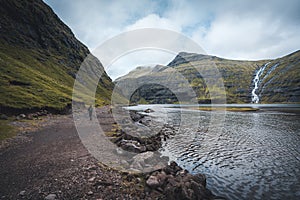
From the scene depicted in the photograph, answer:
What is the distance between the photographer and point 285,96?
176 m

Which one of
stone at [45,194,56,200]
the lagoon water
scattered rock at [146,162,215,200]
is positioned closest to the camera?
stone at [45,194,56,200]

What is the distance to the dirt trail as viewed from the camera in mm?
8531

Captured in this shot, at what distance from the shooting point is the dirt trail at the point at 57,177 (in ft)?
28.0

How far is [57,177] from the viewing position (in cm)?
1020

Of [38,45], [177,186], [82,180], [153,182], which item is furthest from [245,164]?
[38,45]

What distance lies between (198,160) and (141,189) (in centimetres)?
900

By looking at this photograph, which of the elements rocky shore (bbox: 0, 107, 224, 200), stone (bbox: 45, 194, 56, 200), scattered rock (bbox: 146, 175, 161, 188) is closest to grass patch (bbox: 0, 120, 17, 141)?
rocky shore (bbox: 0, 107, 224, 200)

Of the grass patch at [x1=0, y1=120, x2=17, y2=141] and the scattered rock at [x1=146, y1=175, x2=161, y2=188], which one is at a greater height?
the grass patch at [x1=0, y1=120, x2=17, y2=141]

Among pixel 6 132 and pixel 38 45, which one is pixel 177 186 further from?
pixel 38 45

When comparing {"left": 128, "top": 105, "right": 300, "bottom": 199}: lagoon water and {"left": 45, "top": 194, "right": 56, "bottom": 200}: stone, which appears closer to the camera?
{"left": 45, "top": 194, "right": 56, "bottom": 200}: stone

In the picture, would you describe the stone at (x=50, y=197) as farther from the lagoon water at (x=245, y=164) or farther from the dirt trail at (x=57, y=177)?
the lagoon water at (x=245, y=164)

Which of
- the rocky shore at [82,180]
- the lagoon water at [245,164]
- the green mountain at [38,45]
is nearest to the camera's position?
the rocky shore at [82,180]

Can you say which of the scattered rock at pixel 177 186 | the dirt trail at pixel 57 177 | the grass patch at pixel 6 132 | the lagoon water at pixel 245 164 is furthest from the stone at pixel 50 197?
the grass patch at pixel 6 132

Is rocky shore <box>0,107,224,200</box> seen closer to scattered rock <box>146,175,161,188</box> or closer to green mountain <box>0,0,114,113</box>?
scattered rock <box>146,175,161,188</box>
